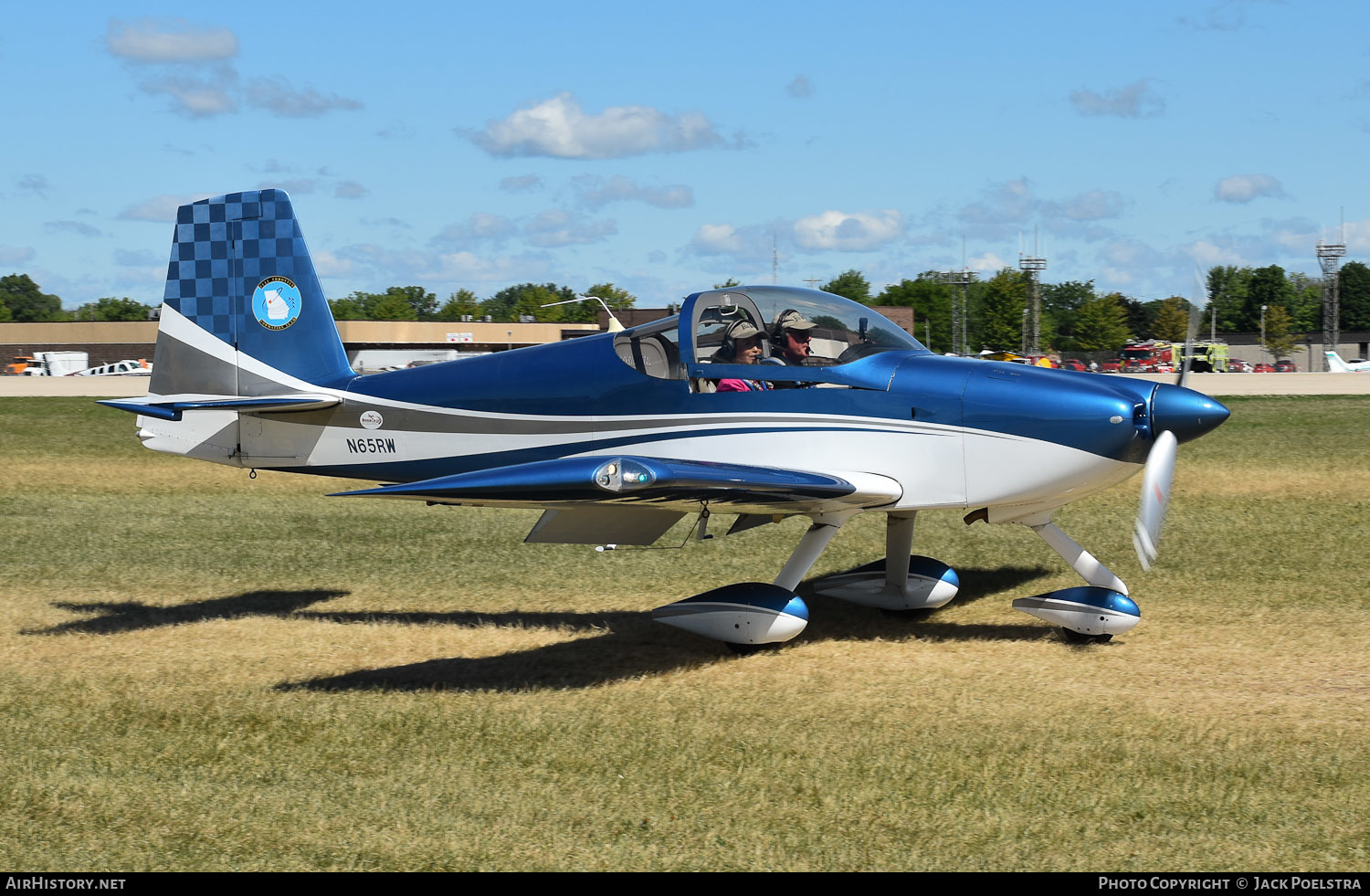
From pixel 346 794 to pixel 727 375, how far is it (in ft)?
12.0

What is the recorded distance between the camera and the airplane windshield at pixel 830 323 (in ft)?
25.1

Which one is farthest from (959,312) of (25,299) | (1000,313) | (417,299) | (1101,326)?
(25,299)

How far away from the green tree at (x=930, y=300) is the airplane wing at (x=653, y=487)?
7546cm

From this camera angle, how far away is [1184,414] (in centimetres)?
687

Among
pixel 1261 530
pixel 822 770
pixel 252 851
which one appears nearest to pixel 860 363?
pixel 822 770

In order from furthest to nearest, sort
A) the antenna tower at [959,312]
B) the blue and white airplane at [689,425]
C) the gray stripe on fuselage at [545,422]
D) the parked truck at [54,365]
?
the parked truck at [54,365] → the antenna tower at [959,312] → the gray stripe on fuselage at [545,422] → the blue and white airplane at [689,425]

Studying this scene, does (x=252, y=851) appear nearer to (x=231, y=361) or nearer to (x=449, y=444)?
(x=449, y=444)

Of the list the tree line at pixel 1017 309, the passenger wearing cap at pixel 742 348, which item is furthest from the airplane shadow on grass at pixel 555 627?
the tree line at pixel 1017 309

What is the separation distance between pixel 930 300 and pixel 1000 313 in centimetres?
1916

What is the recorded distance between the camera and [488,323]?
312 ft

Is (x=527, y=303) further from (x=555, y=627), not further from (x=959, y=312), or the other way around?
(x=555, y=627)

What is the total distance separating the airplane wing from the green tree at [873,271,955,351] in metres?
75.5

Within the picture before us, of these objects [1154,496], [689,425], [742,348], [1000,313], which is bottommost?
[1154,496]

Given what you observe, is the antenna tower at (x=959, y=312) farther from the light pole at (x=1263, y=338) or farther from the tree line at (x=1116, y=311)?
the light pole at (x=1263, y=338)
